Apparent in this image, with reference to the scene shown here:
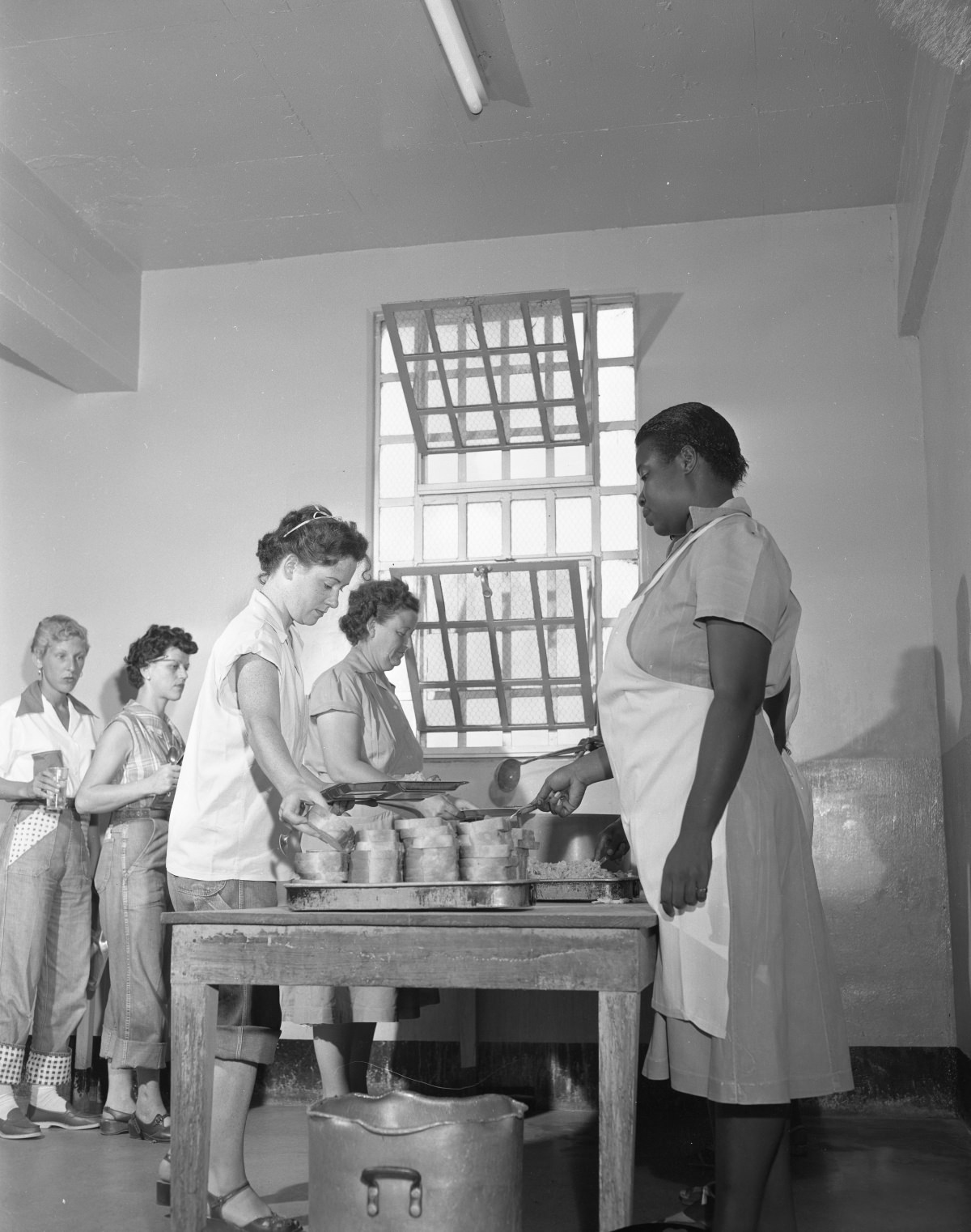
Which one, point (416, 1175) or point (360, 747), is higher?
point (360, 747)

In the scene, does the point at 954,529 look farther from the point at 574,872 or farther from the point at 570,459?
the point at 574,872

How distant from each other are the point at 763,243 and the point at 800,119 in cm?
70

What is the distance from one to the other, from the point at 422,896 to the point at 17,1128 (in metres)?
2.65

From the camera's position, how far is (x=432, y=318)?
530cm

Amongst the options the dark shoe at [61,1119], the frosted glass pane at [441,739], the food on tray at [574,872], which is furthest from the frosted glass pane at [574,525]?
the dark shoe at [61,1119]

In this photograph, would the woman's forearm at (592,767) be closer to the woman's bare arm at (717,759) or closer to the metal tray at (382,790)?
the metal tray at (382,790)

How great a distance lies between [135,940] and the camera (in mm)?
4203

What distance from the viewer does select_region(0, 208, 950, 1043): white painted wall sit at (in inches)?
196

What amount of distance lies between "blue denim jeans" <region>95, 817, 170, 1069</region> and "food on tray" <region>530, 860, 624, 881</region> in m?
1.73

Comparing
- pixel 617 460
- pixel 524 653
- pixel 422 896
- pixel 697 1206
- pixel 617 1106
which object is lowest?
pixel 697 1206

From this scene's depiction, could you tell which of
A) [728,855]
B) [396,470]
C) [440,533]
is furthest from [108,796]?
[728,855]

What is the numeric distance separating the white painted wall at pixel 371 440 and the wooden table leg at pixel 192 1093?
3.20 m

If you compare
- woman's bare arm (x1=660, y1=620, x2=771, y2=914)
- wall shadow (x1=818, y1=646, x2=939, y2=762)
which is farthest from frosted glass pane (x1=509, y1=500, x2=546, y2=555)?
woman's bare arm (x1=660, y1=620, x2=771, y2=914)

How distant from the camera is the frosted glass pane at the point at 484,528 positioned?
214 inches
